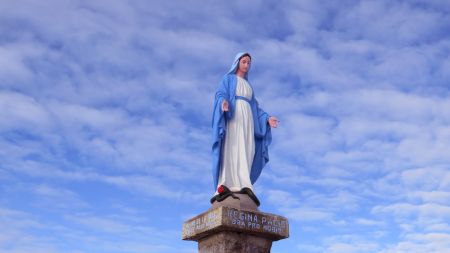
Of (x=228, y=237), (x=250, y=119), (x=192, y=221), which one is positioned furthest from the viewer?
(x=250, y=119)

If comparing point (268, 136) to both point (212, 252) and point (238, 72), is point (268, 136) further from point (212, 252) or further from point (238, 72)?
point (212, 252)

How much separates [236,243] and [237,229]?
0.26 meters

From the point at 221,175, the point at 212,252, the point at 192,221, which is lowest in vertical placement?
the point at 212,252

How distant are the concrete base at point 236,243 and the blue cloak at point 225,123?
110cm

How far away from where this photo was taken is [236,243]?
822 cm

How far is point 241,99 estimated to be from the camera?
383 inches

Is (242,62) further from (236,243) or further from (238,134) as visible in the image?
(236,243)

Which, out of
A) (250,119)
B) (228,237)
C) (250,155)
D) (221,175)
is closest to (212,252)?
(228,237)

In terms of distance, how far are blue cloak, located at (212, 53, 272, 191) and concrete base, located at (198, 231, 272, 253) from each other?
1104 mm

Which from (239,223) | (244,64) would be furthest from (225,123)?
(239,223)

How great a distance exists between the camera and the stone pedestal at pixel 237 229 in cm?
809

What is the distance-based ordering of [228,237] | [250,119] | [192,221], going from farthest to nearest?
[250,119]
[192,221]
[228,237]

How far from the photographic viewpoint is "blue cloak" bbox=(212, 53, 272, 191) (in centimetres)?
913

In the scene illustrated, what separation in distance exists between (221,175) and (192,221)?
99 centimetres
